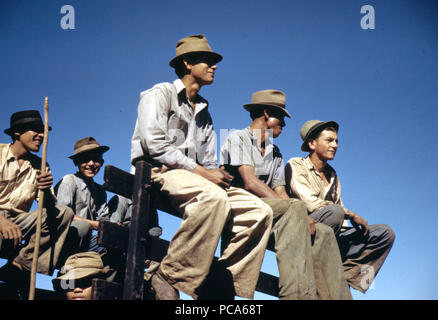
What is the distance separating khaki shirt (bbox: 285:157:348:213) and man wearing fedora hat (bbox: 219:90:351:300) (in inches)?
9.7

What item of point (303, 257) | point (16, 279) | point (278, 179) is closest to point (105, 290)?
point (16, 279)

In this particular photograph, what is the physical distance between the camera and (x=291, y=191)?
6.48 metres

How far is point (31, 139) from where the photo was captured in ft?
20.2

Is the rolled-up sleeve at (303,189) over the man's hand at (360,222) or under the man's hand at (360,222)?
over

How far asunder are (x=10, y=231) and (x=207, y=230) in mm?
2215

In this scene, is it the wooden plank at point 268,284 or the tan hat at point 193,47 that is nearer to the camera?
the tan hat at point 193,47

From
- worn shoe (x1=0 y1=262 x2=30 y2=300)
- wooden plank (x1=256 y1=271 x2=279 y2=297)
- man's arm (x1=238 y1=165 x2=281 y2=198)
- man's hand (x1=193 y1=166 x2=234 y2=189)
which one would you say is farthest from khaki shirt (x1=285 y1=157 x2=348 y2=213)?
worn shoe (x1=0 y1=262 x2=30 y2=300)

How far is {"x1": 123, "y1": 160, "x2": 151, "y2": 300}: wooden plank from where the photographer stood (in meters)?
4.12

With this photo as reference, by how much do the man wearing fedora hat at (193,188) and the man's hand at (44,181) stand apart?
94cm

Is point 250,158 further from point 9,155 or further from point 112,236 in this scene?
point 9,155

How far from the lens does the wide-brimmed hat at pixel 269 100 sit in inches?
253

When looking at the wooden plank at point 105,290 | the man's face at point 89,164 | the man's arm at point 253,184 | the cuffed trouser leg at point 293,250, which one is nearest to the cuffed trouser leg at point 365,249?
the man's arm at point 253,184

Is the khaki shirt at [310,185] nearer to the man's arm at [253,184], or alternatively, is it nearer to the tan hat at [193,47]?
the man's arm at [253,184]

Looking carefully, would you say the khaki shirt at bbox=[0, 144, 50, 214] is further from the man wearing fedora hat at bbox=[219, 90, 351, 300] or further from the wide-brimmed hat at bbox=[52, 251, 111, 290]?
the man wearing fedora hat at bbox=[219, 90, 351, 300]
